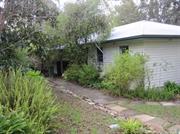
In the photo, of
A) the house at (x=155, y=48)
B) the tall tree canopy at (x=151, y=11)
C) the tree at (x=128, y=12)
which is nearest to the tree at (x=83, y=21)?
the house at (x=155, y=48)

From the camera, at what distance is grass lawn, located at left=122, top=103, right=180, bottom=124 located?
6.77 m

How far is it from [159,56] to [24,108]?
803 centimetres

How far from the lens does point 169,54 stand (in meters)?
11.8

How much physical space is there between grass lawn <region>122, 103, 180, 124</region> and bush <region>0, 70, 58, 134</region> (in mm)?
3182

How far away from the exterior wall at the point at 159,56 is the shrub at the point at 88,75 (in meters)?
1.46

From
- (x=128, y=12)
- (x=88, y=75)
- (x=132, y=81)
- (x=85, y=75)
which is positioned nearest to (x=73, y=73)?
(x=85, y=75)

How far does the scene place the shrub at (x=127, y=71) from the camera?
375 inches

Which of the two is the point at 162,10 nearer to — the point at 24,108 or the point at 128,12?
the point at 128,12

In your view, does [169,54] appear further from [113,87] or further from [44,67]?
[44,67]

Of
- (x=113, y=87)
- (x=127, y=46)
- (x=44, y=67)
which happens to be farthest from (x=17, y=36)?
(x=44, y=67)

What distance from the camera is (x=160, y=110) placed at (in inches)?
295

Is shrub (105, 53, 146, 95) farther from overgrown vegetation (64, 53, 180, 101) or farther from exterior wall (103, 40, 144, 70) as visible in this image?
exterior wall (103, 40, 144, 70)

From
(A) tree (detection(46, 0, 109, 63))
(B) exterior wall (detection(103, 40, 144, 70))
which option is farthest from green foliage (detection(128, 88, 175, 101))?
(A) tree (detection(46, 0, 109, 63))

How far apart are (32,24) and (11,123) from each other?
607 cm
